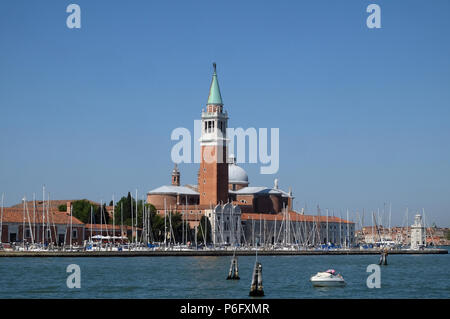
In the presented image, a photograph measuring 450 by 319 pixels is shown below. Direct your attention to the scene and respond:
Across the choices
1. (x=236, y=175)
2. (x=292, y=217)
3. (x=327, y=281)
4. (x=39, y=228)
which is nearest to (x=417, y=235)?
(x=292, y=217)

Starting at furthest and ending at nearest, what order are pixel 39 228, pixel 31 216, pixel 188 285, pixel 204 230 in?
pixel 204 230, pixel 31 216, pixel 39 228, pixel 188 285

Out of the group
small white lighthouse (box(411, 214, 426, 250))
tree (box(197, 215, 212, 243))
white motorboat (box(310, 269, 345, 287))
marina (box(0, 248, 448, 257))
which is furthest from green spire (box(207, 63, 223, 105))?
white motorboat (box(310, 269, 345, 287))

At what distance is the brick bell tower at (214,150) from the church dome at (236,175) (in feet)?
41.2

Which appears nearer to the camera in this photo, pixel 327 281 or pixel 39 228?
pixel 327 281

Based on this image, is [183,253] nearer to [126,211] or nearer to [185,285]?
[126,211]

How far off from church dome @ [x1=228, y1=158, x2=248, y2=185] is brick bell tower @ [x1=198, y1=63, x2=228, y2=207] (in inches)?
494

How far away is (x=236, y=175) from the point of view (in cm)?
10094

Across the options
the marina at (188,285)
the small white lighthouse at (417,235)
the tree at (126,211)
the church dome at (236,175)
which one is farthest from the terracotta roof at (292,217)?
the marina at (188,285)

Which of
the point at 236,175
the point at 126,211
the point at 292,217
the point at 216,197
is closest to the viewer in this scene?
the point at 126,211

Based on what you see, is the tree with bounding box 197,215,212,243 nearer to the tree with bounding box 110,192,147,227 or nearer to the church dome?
the tree with bounding box 110,192,147,227

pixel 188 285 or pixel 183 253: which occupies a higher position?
pixel 188 285

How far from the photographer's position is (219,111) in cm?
8450

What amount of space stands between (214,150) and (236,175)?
1693cm
